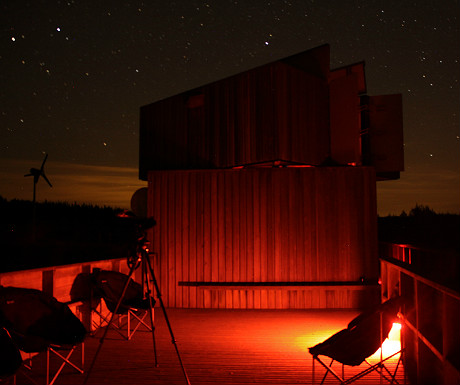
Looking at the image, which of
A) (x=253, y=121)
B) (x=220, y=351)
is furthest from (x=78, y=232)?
(x=220, y=351)

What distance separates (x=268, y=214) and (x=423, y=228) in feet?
78.2

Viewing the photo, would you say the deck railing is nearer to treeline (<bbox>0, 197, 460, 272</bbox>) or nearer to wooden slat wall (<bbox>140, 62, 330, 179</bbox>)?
wooden slat wall (<bbox>140, 62, 330, 179</bbox>)

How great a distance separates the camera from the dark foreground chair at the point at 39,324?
395 centimetres

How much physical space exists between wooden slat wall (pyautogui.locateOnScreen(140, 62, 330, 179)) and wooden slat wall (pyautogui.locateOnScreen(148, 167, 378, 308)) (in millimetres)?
481

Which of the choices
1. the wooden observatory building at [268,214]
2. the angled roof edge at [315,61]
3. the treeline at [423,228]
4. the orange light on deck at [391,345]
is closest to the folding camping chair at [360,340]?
the orange light on deck at [391,345]

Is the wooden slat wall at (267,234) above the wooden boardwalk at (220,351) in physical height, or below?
above

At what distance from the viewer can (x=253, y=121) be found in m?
8.34

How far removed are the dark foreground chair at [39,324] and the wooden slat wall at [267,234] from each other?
3.74 meters

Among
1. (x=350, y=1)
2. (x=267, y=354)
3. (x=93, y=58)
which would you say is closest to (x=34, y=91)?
(x=93, y=58)

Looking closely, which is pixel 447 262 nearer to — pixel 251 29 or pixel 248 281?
pixel 248 281

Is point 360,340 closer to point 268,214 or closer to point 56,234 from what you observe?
point 268,214

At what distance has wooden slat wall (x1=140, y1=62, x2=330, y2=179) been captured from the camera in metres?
8.16

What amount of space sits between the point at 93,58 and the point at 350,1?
399 centimetres

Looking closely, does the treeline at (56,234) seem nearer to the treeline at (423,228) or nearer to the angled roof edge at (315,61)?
the angled roof edge at (315,61)
